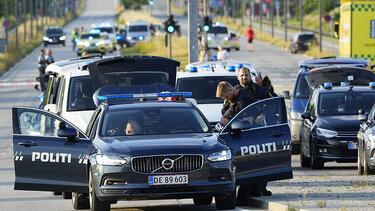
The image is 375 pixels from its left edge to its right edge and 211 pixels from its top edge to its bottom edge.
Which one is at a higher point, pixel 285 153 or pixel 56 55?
pixel 285 153

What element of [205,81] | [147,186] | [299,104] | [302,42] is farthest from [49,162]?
[302,42]

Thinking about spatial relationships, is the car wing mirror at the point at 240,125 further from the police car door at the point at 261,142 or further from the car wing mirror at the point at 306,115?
the car wing mirror at the point at 306,115

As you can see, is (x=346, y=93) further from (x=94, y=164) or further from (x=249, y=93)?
(x=94, y=164)

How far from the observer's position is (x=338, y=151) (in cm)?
1925

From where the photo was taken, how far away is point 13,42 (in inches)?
3553

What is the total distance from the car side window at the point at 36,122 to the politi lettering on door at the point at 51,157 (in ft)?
1.49

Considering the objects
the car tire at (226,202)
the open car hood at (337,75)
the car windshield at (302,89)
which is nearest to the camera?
the car tire at (226,202)

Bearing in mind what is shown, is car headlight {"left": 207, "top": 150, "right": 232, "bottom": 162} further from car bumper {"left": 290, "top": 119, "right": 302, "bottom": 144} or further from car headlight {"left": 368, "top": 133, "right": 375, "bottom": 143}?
car bumper {"left": 290, "top": 119, "right": 302, "bottom": 144}

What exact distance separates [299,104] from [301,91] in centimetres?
60

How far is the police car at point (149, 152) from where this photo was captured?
12047 mm

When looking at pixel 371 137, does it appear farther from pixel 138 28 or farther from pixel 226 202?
pixel 138 28

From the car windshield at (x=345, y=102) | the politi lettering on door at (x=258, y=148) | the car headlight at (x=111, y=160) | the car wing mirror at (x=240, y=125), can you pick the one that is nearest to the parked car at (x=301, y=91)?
the car windshield at (x=345, y=102)

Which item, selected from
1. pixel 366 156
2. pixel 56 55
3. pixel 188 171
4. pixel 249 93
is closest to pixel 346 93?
pixel 366 156

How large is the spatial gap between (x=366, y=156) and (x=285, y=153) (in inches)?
144
